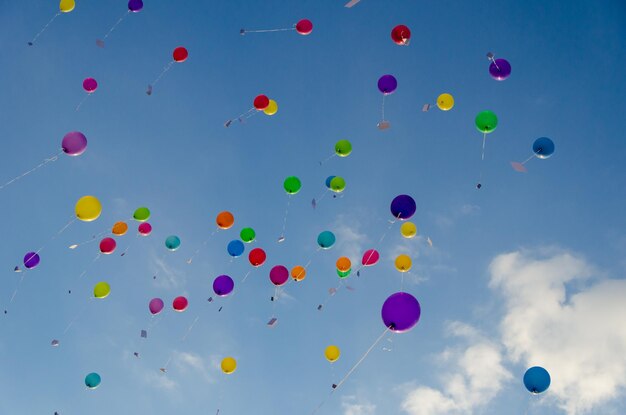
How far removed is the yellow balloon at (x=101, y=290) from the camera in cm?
896

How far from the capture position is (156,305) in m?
A: 9.15

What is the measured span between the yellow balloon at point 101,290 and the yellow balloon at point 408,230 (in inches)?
223

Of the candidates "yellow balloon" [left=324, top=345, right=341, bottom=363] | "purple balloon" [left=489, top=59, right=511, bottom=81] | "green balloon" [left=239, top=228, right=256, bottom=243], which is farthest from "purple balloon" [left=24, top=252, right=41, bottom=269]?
"purple balloon" [left=489, top=59, right=511, bottom=81]

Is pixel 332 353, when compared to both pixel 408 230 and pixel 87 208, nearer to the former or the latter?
pixel 408 230

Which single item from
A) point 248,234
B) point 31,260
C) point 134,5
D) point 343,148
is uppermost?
point 343,148

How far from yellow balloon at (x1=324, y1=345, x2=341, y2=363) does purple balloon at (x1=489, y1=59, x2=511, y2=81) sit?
5459mm

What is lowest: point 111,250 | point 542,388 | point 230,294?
point 111,250

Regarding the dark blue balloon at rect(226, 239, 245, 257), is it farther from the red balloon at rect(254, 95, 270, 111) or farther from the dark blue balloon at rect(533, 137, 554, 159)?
the dark blue balloon at rect(533, 137, 554, 159)

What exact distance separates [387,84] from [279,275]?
395 cm

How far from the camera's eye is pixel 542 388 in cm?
622

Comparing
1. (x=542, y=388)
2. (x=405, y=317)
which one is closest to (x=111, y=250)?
(x=405, y=317)

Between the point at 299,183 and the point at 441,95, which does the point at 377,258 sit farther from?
the point at 441,95

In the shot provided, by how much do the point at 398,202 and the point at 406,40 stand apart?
2808 millimetres

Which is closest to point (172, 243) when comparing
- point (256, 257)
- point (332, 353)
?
point (256, 257)
